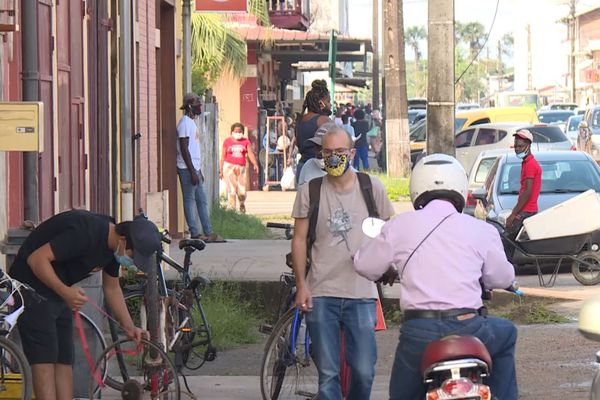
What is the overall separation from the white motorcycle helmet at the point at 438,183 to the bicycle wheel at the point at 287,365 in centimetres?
285

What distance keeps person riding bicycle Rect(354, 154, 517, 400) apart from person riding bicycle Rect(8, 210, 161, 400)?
1.79m

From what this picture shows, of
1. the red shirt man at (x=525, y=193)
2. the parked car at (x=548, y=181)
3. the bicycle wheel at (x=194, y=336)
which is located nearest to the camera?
the bicycle wheel at (x=194, y=336)

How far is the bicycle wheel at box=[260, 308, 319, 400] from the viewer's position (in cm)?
864

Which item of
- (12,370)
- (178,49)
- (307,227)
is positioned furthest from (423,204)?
(178,49)

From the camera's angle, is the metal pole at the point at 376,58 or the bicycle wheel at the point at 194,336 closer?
the bicycle wheel at the point at 194,336

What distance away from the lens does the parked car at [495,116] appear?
1292 inches

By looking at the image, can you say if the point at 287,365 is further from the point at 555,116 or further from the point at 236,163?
the point at 555,116

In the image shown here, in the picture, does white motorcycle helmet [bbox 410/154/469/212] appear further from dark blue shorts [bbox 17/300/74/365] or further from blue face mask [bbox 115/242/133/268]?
dark blue shorts [bbox 17/300/74/365]

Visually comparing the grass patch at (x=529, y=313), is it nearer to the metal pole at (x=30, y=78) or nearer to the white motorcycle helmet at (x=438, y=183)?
the metal pole at (x=30, y=78)

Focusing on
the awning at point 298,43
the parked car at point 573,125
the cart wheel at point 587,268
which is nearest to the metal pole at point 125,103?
the cart wheel at point 587,268

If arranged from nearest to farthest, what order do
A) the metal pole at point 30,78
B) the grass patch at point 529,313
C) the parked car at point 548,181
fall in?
the metal pole at point 30,78, the grass patch at point 529,313, the parked car at point 548,181

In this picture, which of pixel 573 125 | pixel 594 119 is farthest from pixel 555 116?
pixel 594 119

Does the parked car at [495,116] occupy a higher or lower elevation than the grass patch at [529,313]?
higher

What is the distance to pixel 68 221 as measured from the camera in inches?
286
